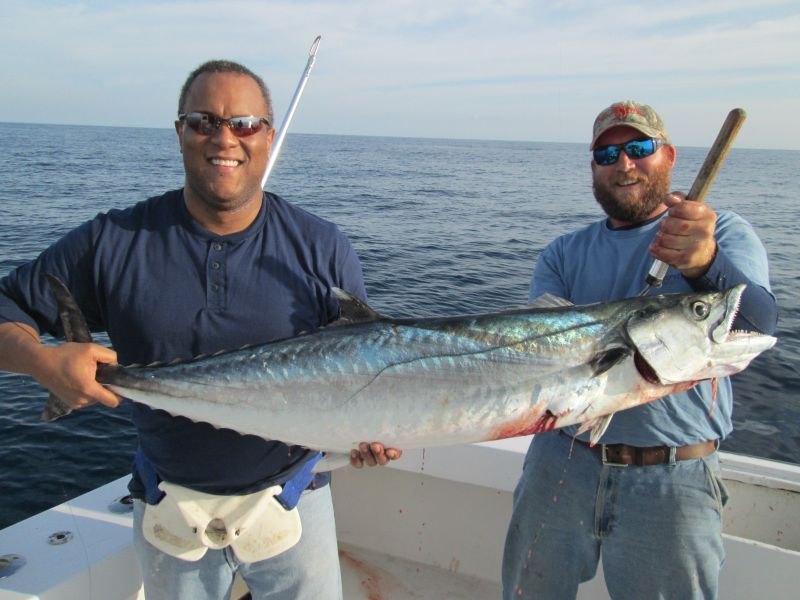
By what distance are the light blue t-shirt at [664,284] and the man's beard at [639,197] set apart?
70mm

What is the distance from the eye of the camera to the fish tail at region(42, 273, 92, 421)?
2377mm

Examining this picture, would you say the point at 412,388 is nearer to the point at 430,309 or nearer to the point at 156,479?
the point at 156,479

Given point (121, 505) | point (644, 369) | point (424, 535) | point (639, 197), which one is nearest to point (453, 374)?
point (644, 369)

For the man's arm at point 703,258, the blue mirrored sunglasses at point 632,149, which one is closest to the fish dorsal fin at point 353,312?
the man's arm at point 703,258

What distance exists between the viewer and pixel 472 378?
7.95 feet

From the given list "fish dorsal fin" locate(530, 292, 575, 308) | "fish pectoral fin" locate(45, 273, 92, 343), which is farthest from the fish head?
"fish pectoral fin" locate(45, 273, 92, 343)

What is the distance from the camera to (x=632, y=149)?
10.3ft

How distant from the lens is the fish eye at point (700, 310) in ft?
7.77

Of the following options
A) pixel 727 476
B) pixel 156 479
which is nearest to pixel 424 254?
pixel 727 476

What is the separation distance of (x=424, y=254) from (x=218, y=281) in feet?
51.5

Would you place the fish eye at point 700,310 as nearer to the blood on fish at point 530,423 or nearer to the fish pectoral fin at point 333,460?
the blood on fish at point 530,423

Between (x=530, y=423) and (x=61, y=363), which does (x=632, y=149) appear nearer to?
(x=530, y=423)

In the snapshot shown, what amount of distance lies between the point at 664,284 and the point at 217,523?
2.36 metres

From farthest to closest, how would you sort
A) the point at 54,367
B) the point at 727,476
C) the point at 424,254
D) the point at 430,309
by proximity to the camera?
1. the point at 424,254
2. the point at 430,309
3. the point at 727,476
4. the point at 54,367
